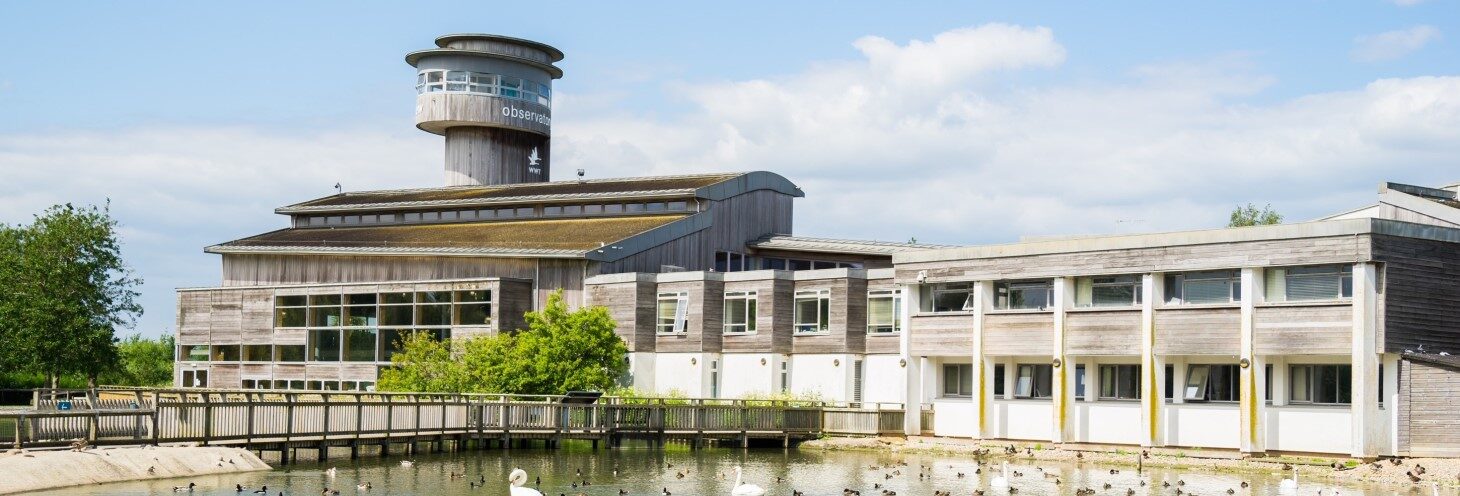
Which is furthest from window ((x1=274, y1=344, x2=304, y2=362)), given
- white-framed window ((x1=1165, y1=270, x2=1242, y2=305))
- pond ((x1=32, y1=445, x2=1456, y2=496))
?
white-framed window ((x1=1165, y1=270, x2=1242, y2=305))

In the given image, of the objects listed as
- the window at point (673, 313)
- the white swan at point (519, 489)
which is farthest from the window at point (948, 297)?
the white swan at point (519, 489)

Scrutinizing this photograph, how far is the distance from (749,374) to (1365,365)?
2397 centimetres

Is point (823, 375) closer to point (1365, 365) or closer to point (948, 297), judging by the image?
point (948, 297)

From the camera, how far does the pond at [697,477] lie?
112 feet

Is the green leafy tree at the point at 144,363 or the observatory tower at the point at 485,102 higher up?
the observatory tower at the point at 485,102

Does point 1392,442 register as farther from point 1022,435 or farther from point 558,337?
point 558,337

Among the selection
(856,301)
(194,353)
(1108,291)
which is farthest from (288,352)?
(1108,291)

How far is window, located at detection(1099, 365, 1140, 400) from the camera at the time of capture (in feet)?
157

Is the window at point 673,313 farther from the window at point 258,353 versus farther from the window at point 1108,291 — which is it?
the window at point 258,353

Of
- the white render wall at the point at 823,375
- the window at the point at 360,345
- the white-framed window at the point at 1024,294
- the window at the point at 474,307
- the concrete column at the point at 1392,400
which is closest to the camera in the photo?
the concrete column at the point at 1392,400

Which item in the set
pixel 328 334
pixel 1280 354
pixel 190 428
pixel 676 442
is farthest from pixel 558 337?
pixel 1280 354

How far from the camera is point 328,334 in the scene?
68.8 m

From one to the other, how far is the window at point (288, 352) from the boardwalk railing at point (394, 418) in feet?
55.2

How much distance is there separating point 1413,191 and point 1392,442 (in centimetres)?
1393
